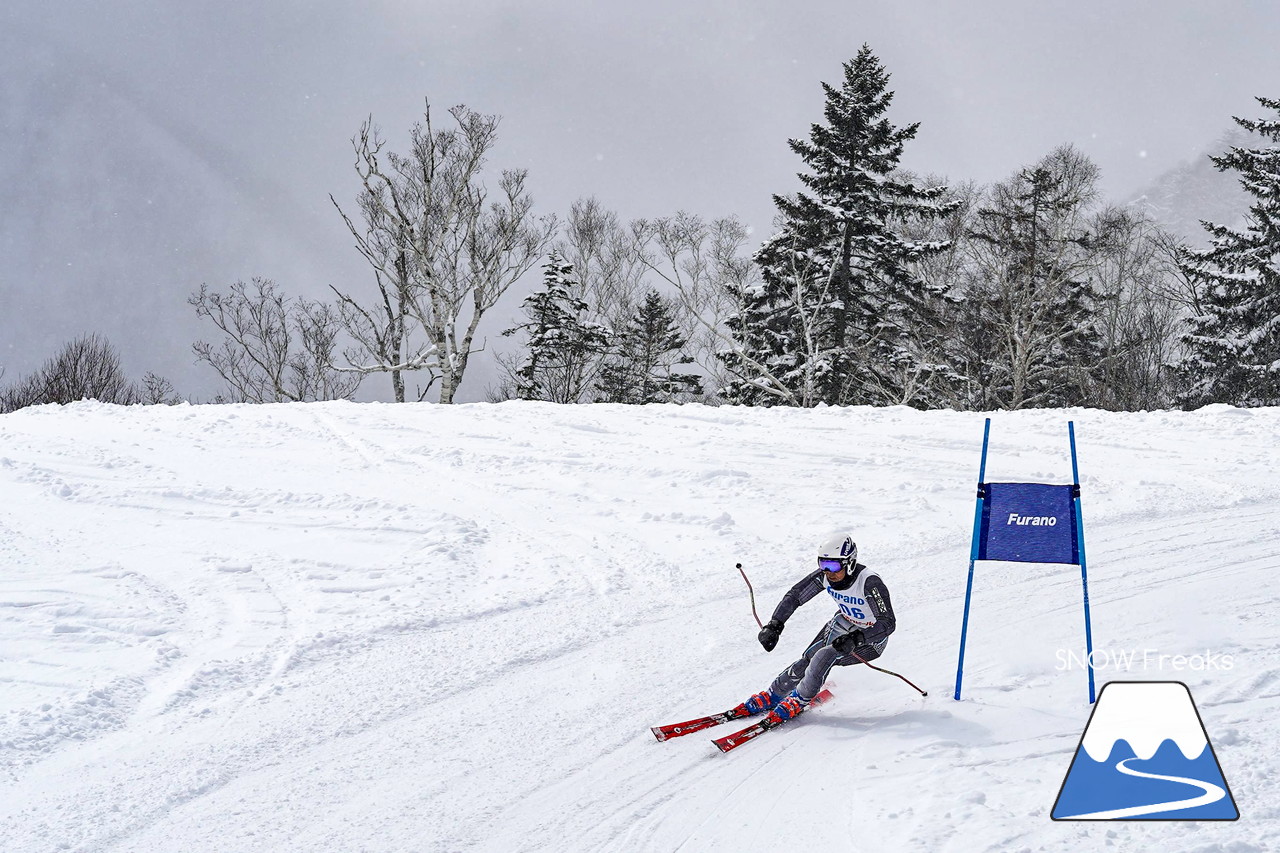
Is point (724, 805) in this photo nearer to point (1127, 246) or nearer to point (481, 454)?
point (481, 454)

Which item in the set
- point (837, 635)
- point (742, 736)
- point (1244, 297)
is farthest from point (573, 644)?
point (1244, 297)

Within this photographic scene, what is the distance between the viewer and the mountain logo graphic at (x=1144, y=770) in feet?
12.0

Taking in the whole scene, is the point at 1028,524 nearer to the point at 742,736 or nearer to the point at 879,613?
the point at 879,613

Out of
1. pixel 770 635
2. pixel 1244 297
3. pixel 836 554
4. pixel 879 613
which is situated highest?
pixel 1244 297

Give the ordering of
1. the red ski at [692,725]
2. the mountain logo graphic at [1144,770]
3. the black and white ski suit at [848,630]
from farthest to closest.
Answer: the black and white ski suit at [848,630] → the red ski at [692,725] → the mountain logo graphic at [1144,770]

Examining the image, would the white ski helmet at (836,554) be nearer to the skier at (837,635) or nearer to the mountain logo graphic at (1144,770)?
the skier at (837,635)

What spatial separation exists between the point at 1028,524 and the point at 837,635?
1.57 m

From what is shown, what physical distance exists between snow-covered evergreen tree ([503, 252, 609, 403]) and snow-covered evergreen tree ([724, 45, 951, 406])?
8.19 m

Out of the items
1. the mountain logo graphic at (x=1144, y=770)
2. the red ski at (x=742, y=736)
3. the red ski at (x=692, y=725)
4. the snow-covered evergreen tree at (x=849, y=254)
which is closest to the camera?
the mountain logo graphic at (x=1144, y=770)

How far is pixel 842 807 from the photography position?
159 inches

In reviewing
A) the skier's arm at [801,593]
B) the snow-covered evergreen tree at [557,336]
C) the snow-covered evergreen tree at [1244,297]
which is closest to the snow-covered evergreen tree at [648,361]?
the snow-covered evergreen tree at [557,336]

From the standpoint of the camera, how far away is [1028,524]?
17.2ft

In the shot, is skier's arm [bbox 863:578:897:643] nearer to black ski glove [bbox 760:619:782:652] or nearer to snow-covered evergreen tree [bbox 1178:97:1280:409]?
black ski glove [bbox 760:619:782:652]

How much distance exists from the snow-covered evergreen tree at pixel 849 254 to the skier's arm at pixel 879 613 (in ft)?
63.5
